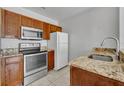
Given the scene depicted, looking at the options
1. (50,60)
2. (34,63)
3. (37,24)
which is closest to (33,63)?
(34,63)

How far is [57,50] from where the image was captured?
10.8ft

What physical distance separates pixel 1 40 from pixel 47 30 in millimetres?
1524

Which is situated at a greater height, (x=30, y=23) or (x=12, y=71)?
(x=30, y=23)

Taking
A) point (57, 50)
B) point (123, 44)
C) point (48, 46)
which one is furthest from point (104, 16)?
point (48, 46)

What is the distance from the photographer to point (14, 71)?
198cm

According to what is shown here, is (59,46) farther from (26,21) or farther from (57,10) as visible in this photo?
(26,21)

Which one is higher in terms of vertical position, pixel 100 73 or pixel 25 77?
pixel 100 73

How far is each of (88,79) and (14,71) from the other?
171 centimetres

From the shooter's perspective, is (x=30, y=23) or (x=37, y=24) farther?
(x=37, y=24)

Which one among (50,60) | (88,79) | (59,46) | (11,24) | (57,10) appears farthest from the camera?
(59,46)

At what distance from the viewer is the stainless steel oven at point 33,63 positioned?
2.24 metres

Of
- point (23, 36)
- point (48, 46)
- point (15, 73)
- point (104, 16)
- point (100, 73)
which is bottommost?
point (15, 73)

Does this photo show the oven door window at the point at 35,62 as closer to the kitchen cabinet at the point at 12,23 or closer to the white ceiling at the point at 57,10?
the kitchen cabinet at the point at 12,23
